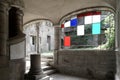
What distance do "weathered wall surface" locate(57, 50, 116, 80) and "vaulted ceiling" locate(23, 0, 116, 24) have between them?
1.80m

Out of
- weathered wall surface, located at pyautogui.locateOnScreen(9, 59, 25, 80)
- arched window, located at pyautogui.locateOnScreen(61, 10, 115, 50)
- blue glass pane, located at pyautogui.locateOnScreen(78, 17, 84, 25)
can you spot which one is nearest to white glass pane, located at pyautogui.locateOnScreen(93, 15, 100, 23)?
arched window, located at pyautogui.locateOnScreen(61, 10, 115, 50)

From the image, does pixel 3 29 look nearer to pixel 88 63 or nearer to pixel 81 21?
pixel 88 63

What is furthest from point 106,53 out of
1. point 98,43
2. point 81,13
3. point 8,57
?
point 8,57

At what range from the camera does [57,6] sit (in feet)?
18.1

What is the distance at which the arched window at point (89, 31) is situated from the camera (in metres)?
5.50

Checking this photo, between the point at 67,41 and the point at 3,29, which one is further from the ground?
the point at 3,29

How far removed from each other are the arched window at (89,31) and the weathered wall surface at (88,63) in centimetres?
44

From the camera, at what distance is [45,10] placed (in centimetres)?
593

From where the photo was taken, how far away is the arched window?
18.0 feet

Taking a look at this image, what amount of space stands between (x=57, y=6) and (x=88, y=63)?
2729 millimetres

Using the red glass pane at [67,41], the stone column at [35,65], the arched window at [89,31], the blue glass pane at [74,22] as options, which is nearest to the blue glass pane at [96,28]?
the arched window at [89,31]

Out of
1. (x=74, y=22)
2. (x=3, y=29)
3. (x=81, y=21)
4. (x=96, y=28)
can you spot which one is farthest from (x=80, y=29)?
(x=3, y=29)

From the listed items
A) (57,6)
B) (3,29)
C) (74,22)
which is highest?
(57,6)

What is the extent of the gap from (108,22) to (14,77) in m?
4.24
